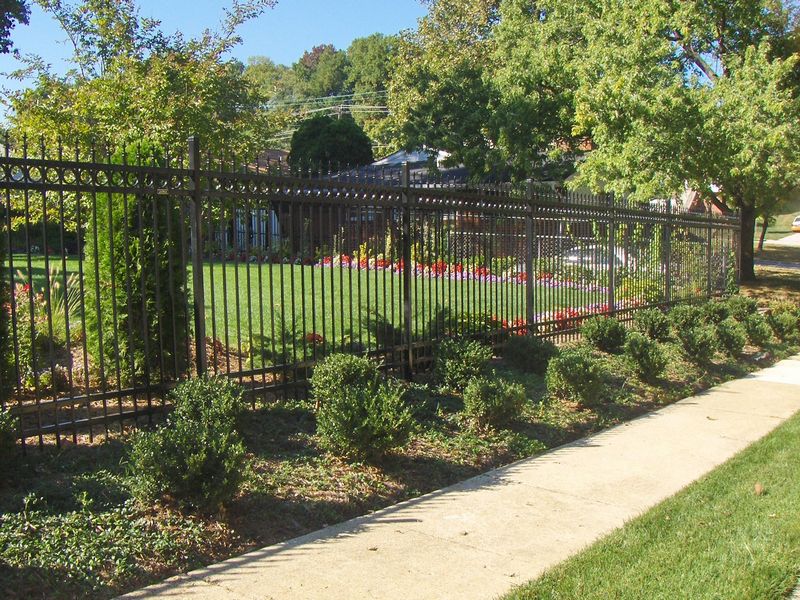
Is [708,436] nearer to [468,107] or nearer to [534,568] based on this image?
[534,568]

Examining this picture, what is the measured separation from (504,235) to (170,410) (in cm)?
549

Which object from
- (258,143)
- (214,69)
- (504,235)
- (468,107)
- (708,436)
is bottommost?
(708,436)

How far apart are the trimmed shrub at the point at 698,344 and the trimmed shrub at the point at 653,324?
3.72 ft

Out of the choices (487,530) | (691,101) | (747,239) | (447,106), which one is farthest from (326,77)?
(487,530)

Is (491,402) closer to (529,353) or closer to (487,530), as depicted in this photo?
(487,530)

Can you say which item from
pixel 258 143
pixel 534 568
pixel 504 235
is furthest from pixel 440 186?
pixel 534 568

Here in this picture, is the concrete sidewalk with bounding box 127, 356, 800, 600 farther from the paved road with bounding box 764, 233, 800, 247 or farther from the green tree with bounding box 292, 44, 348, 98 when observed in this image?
the green tree with bounding box 292, 44, 348, 98

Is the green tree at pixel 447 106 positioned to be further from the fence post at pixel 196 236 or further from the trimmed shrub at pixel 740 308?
the fence post at pixel 196 236

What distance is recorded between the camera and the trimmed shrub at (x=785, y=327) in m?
13.8

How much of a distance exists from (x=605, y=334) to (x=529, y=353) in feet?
6.50

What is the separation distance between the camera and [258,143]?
32.2 ft

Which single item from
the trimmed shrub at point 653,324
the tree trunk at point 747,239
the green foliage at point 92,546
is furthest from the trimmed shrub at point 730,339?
the tree trunk at point 747,239

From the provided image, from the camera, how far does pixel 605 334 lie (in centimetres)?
1086

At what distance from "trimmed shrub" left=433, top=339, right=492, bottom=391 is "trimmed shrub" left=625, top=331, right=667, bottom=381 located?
2170 mm
